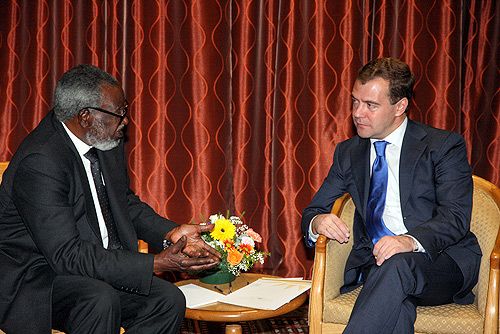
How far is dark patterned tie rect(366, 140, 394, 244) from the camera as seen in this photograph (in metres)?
3.58

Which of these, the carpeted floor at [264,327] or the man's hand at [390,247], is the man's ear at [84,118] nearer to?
the man's hand at [390,247]

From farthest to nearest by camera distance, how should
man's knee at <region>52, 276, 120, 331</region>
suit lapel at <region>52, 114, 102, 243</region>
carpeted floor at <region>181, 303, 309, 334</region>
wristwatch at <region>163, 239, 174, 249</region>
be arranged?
carpeted floor at <region>181, 303, 309, 334</region> < wristwatch at <region>163, 239, 174, 249</region> < suit lapel at <region>52, 114, 102, 243</region> < man's knee at <region>52, 276, 120, 331</region>

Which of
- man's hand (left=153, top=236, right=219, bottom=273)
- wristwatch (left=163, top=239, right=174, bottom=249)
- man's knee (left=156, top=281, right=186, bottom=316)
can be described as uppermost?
man's hand (left=153, top=236, right=219, bottom=273)

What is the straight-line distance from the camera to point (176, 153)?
4.93 metres

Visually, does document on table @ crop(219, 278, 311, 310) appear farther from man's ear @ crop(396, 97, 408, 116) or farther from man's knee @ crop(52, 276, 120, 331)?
man's ear @ crop(396, 97, 408, 116)

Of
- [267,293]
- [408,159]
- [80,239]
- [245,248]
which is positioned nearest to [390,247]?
[408,159]

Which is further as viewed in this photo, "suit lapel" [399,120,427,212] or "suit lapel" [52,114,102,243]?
"suit lapel" [399,120,427,212]

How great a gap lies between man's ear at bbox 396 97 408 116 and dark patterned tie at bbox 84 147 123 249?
146cm

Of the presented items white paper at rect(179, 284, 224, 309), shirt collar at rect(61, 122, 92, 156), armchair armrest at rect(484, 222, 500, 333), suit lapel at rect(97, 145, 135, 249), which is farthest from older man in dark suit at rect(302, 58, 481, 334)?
shirt collar at rect(61, 122, 92, 156)

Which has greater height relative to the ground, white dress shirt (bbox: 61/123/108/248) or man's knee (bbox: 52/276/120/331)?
white dress shirt (bbox: 61/123/108/248)

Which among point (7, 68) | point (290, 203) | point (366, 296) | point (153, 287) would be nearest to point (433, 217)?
point (366, 296)

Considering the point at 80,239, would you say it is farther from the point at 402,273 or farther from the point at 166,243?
the point at 402,273

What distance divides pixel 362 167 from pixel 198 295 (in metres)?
1.04

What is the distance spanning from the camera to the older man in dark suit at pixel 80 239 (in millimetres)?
2996
